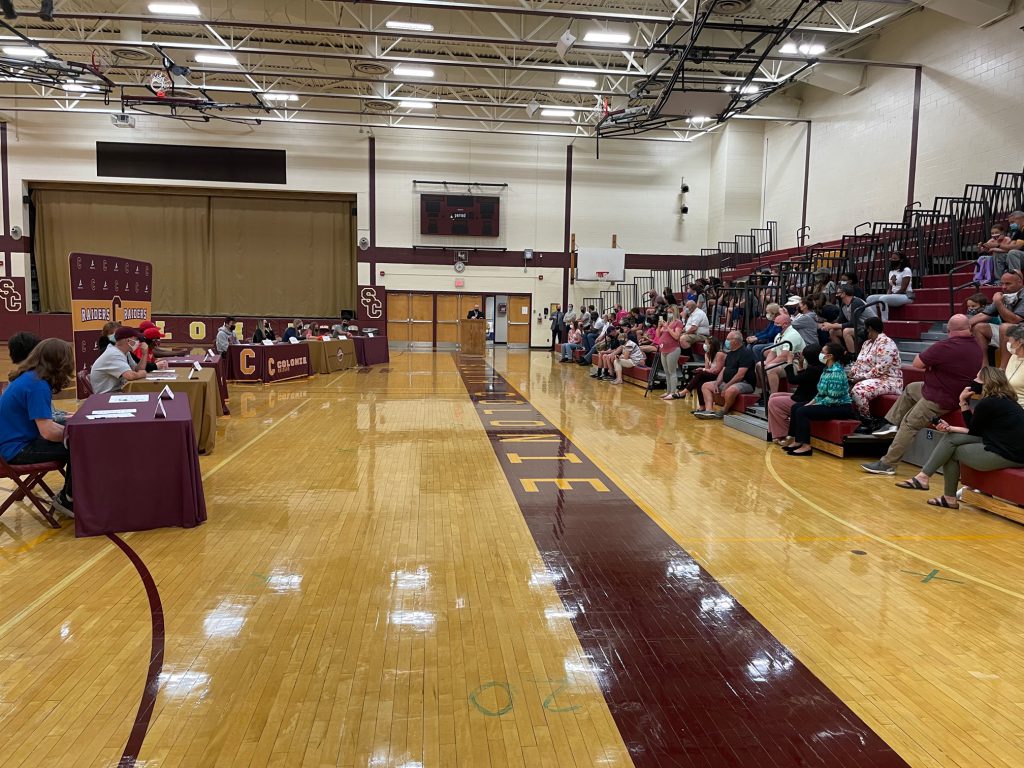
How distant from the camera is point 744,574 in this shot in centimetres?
378

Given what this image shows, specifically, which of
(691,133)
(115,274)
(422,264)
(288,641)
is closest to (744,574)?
(288,641)

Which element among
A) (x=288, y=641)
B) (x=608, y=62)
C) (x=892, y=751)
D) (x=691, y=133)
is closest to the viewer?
(x=892, y=751)

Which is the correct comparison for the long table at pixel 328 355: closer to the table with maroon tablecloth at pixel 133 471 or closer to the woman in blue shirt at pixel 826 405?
the table with maroon tablecloth at pixel 133 471

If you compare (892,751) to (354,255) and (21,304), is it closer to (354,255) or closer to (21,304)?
(354,255)

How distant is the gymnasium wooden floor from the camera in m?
2.30

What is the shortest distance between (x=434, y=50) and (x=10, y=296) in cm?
1556

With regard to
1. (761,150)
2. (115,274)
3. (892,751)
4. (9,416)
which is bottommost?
(892,751)

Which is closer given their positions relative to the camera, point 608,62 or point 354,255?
point 608,62

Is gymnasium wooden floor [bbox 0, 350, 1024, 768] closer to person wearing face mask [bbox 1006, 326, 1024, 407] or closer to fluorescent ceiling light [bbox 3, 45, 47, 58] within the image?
person wearing face mask [bbox 1006, 326, 1024, 407]

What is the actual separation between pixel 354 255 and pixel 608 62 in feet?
33.9

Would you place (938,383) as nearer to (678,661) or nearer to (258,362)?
(678,661)

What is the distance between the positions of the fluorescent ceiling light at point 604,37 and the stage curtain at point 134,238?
Answer: 14.1 m

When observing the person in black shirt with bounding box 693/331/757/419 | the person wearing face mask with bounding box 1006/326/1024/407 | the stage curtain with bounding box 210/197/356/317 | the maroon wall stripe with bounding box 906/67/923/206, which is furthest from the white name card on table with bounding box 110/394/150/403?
the stage curtain with bounding box 210/197/356/317

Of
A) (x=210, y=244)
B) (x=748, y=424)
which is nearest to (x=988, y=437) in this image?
(x=748, y=424)
